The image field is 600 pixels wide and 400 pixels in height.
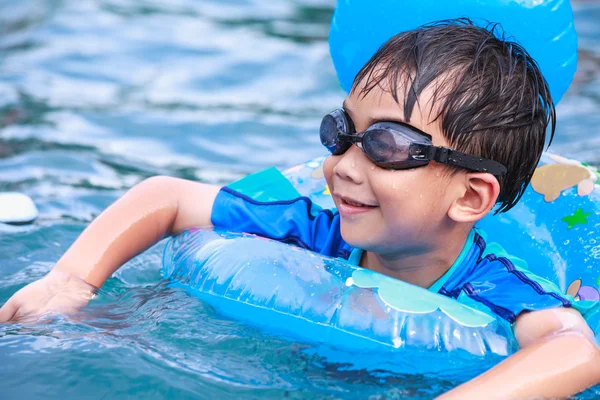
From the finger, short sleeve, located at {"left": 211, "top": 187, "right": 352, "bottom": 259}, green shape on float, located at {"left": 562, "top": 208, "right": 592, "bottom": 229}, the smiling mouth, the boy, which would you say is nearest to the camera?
the boy

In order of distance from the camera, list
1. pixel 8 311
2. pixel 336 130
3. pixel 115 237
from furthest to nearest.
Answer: pixel 115 237
pixel 8 311
pixel 336 130

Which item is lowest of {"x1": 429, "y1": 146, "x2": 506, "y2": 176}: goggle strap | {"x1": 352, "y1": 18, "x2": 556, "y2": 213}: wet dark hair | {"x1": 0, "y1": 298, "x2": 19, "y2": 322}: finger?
{"x1": 0, "y1": 298, "x2": 19, "y2": 322}: finger

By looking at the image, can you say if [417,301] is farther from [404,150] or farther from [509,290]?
[404,150]

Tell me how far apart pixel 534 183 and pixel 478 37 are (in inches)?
40.5

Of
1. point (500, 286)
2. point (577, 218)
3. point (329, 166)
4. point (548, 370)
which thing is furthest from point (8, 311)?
point (577, 218)

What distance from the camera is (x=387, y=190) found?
104 inches

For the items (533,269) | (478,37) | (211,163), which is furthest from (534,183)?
Result: (211,163)

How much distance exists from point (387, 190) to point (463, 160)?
249 mm

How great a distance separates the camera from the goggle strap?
2.61m

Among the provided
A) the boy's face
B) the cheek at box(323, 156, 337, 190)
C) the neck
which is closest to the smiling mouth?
the boy's face

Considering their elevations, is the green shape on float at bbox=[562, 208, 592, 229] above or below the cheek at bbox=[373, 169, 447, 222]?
below

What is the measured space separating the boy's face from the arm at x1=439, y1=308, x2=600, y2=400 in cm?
49

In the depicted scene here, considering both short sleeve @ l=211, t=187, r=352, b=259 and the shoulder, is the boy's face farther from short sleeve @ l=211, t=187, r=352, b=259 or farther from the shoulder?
short sleeve @ l=211, t=187, r=352, b=259

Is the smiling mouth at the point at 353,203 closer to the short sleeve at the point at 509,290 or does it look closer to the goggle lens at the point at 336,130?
the goggle lens at the point at 336,130
